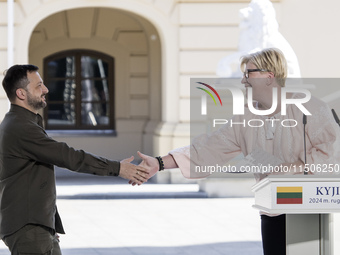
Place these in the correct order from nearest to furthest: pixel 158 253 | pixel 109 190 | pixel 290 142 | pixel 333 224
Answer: pixel 333 224 < pixel 290 142 < pixel 158 253 < pixel 109 190


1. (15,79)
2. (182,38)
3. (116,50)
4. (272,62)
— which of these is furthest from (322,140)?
(116,50)

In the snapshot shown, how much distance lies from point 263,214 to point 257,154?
31 cm

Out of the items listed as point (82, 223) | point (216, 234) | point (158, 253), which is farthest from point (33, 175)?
point (82, 223)

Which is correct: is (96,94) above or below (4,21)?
below

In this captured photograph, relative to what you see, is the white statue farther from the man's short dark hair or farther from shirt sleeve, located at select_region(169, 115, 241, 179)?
the man's short dark hair

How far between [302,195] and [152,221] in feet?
24.1

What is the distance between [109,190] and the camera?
45.8 ft

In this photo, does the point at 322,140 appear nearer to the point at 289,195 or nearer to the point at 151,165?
the point at 289,195

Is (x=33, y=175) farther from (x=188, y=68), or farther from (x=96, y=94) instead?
(x=96, y=94)

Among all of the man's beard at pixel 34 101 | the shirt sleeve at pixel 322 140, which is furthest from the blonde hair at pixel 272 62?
the man's beard at pixel 34 101

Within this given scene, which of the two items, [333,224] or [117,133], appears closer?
Result: [333,224]

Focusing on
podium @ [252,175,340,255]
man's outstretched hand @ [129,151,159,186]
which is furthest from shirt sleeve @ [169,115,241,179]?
podium @ [252,175,340,255]

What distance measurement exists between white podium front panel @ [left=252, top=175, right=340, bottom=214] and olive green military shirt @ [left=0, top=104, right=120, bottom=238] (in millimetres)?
1428

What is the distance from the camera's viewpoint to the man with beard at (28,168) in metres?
4.54
